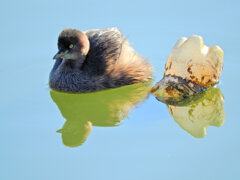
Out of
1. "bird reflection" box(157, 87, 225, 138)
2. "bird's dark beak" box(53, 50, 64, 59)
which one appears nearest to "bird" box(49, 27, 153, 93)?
"bird's dark beak" box(53, 50, 64, 59)

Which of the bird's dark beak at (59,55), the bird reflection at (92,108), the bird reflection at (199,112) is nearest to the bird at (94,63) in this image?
the bird's dark beak at (59,55)

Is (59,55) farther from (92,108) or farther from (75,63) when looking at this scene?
(92,108)

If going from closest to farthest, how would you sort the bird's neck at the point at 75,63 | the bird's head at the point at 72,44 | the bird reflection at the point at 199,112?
the bird reflection at the point at 199,112 → the bird's head at the point at 72,44 → the bird's neck at the point at 75,63

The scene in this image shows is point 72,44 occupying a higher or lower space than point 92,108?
higher

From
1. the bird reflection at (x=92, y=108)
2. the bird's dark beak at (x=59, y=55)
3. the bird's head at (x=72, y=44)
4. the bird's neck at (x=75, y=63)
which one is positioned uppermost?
the bird's head at (x=72, y=44)

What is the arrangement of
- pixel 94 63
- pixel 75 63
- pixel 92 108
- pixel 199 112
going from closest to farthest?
pixel 199 112 → pixel 92 108 → pixel 94 63 → pixel 75 63

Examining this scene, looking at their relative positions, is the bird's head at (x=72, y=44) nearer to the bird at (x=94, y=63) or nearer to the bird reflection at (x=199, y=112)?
the bird at (x=94, y=63)

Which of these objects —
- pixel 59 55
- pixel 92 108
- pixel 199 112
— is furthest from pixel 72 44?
pixel 199 112

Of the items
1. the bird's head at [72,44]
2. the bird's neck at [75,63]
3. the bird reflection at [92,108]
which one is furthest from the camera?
the bird's neck at [75,63]
